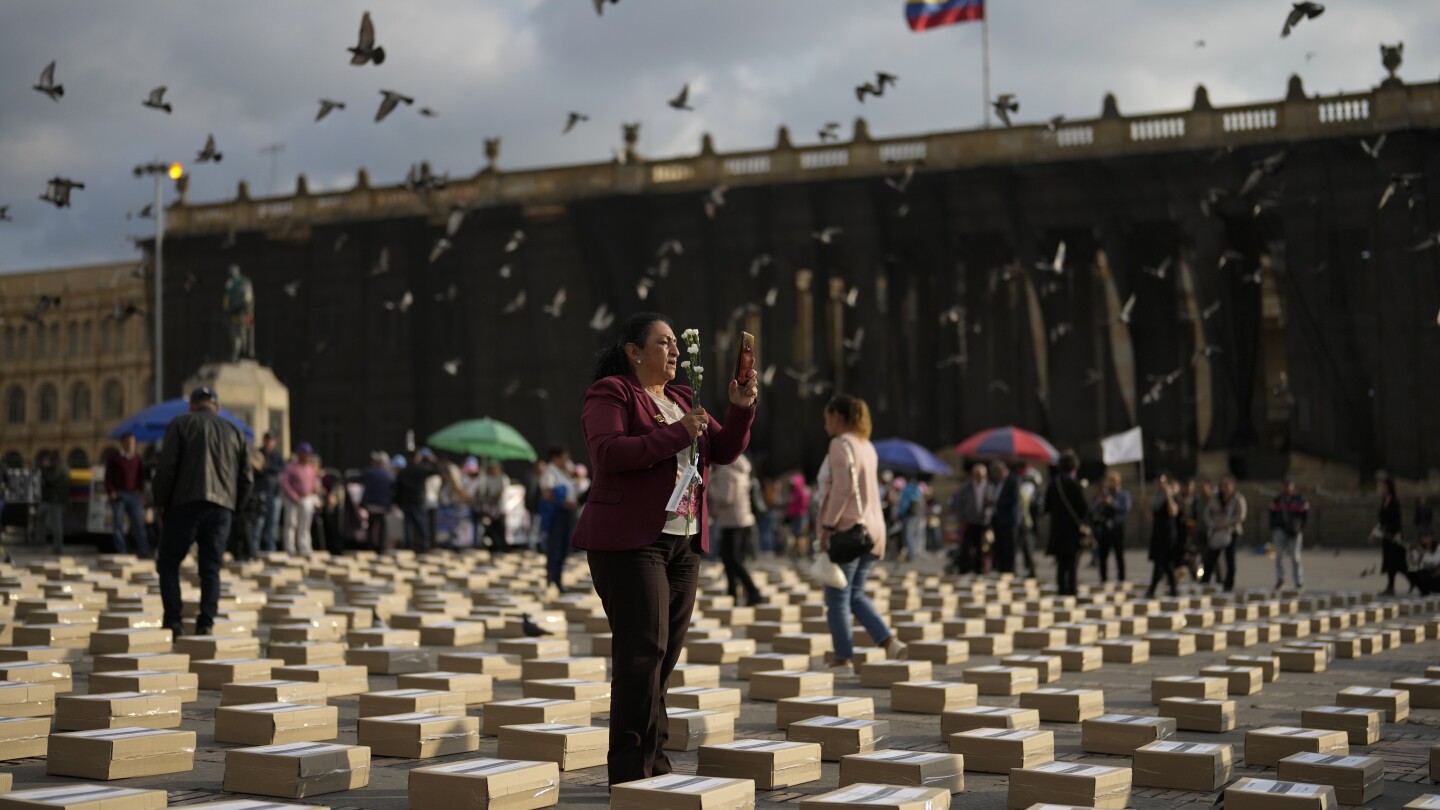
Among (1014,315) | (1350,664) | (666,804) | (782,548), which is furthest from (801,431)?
(666,804)

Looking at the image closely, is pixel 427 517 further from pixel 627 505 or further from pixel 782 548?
pixel 627 505

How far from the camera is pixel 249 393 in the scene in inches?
1035

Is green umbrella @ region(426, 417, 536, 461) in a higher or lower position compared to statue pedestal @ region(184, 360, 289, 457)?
lower

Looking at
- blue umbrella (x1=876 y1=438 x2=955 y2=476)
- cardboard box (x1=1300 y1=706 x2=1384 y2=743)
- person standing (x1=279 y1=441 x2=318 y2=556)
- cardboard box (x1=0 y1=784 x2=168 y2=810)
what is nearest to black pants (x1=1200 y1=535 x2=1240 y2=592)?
blue umbrella (x1=876 y1=438 x2=955 y2=476)

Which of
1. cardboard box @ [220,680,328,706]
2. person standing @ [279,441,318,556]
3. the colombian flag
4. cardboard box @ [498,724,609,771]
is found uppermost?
the colombian flag

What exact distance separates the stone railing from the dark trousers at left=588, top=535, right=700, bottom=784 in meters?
35.0

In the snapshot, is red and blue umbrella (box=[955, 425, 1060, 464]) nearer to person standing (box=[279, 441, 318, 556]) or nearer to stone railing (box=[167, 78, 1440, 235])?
person standing (box=[279, 441, 318, 556])

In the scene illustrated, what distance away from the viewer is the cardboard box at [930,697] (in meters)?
7.57

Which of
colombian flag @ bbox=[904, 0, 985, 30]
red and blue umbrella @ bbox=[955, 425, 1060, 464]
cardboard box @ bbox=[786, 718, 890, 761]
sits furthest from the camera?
colombian flag @ bbox=[904, 0, 985, 30]

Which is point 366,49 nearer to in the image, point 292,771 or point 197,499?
point 197,499

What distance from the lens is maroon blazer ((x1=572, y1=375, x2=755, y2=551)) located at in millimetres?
5043

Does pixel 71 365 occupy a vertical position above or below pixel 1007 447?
above

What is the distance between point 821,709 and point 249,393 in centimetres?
2099

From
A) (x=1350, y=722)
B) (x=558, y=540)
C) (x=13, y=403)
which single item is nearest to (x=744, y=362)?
(x=1350, y=722)
